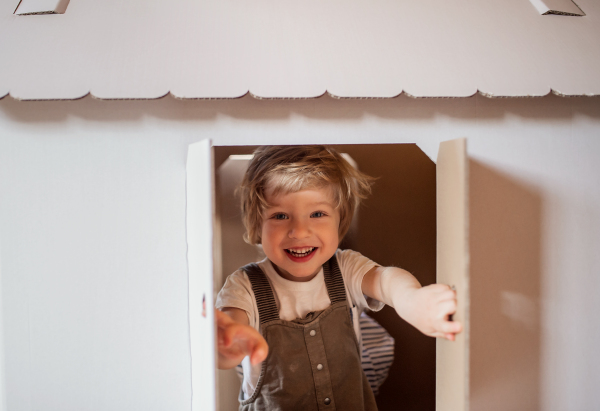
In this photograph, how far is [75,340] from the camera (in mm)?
876

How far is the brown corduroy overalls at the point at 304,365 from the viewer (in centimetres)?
105

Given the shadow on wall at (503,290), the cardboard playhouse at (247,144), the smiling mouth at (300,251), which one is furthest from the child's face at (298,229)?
the shadow on wall at (503,290)

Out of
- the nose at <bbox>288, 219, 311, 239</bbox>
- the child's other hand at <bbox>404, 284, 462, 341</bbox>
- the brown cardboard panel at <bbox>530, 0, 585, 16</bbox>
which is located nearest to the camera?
the child's other hand at <bbox>404, 284, 462, 341</bbox>

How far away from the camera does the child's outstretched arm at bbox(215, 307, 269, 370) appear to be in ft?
2.45

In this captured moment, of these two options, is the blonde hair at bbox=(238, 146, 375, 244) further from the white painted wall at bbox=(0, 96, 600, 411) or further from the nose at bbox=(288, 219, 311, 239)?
the white painted wall at bbox=(0, 96, 600, 411)

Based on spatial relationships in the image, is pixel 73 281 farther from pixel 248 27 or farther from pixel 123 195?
pixel 248 27

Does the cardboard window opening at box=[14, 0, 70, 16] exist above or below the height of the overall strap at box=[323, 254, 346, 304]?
above

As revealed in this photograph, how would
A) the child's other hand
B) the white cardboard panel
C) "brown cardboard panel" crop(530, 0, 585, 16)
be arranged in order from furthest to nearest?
1. "brown cardboard panel" crop(530, 0, 585, 16)
2. the child's other hand
3. the white cardboard panel

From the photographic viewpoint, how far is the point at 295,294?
44.2 inches

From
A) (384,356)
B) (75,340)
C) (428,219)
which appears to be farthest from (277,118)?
(384,356)

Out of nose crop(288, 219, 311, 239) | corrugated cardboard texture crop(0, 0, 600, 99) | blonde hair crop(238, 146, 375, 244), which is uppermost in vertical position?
corrugated cardboard texture crop(0, 0, 600, 99)

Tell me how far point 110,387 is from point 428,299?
2.17 feet

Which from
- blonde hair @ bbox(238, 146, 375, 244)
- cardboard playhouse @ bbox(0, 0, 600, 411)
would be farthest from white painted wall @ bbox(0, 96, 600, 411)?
blonde hair @ bbox(238, 146, 375, 244)

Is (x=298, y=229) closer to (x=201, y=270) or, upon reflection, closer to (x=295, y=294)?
(x=295, y=294)
